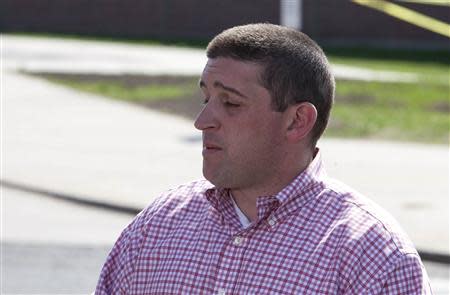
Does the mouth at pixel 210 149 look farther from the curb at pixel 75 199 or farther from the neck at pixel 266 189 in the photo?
the curb at pixel 75 199

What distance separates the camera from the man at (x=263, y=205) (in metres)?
3.35

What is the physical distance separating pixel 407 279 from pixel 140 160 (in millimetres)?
12074

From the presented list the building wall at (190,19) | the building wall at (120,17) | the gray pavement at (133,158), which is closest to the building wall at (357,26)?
the building wall at (190,19)

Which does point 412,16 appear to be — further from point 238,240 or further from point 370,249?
point 370,249

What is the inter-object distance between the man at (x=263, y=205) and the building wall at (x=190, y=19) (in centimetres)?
2935

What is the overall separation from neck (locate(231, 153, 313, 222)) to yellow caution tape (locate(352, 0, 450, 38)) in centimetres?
2816

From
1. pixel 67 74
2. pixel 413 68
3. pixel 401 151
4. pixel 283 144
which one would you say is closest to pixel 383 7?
pixel 413 68

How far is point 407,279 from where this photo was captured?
129 inches

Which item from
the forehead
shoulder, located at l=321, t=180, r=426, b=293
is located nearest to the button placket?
shoulder, located at l=321, t=180, r=426, b=293

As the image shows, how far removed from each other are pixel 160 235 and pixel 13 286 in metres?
6.43

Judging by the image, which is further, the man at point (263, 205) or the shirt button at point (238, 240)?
the shirt button at point (238, 240)

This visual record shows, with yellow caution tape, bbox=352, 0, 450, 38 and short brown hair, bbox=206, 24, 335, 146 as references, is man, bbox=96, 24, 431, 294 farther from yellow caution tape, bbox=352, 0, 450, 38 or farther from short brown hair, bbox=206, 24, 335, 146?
yellow caution tape, bbox=352, 0, 450, 38

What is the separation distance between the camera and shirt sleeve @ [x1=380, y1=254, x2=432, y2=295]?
3.26 m

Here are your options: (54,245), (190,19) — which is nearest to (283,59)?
(54,245)
